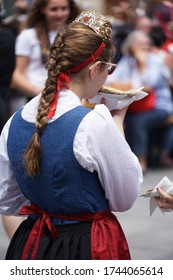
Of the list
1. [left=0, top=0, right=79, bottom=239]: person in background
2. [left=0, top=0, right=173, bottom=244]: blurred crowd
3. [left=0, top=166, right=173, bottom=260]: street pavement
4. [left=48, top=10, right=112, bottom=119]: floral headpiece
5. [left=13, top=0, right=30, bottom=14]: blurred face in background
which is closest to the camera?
[left=48, top=10, right=112, bottom=119]: floral headpiece

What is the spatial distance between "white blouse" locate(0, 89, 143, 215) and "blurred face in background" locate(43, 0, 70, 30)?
8.73 feet

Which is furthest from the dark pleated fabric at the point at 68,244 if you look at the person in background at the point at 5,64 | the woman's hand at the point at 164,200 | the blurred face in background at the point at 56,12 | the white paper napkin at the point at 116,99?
the blurred face in background at the point at 56,12

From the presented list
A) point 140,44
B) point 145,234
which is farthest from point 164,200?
point 140,44

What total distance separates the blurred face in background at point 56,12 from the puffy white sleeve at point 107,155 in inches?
111

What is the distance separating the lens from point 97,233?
305cm

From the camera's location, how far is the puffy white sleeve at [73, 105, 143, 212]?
288 centimetres

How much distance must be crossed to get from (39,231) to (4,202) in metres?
0.31

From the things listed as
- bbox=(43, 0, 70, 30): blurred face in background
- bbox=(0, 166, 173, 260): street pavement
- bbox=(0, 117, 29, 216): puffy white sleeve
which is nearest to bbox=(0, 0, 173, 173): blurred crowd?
bbox=(43, 0, 70, 30): blurred face in background

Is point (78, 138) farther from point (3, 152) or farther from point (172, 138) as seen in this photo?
point (172, 138)

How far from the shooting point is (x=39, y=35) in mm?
5613

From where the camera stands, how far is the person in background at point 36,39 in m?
5.65

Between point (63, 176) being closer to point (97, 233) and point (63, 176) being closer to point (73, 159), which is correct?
point (73, 159)

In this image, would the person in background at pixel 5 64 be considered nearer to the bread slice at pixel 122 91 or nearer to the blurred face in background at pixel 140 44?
the bread slice at pixel 122 91

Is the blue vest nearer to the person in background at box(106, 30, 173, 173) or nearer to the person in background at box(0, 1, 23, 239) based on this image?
the person in background at box(0, 1, 23, 239)
